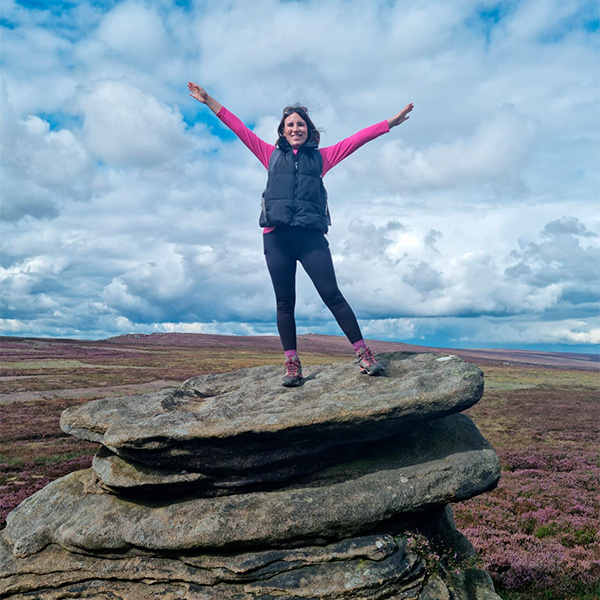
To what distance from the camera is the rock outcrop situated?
6.86 meters

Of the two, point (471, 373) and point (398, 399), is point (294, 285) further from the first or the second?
point (471, 373)

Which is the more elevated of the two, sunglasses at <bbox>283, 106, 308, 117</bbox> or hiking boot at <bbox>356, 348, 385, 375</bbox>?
sunglasses at <bbox>283, 106, 308, 117</bbox>

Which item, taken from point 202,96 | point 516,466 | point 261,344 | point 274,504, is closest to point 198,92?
point 202,96

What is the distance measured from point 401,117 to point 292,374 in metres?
5.69

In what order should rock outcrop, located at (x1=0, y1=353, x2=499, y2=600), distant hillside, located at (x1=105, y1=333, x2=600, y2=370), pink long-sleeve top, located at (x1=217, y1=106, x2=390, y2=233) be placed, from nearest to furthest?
rock outcrop, located at (x1=0, y1=353, x2=499, y2=600) < pink long-sleeve top, located at (x1=217, y1=106, x2=390, y2=233) < distant hillside, located at (x1=105, y1=333, x2=600, y2=370)

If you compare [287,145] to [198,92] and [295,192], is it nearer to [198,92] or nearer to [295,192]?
[295,192]

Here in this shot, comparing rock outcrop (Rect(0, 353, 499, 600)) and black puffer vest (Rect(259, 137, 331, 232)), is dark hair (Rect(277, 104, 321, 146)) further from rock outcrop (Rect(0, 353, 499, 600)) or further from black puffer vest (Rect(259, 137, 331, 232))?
rock outcrop (Rect(0, 353, 499, 600))

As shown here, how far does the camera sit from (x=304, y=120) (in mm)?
8633

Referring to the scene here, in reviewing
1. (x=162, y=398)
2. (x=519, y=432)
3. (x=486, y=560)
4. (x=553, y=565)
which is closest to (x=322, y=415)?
(x=162, y=398)

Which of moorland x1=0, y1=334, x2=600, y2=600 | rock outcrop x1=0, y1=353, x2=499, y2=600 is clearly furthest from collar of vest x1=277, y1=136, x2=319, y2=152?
moorland x1=0, y1=334, x2=600, y2=600

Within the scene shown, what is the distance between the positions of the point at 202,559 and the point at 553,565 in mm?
8904

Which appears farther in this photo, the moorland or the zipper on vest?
the moorland

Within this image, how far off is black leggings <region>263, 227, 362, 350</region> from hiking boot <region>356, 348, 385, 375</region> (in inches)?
11.9

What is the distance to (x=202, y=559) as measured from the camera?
22.9 ft
